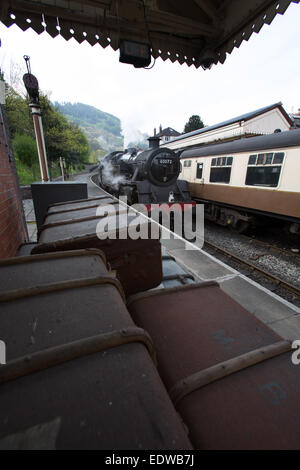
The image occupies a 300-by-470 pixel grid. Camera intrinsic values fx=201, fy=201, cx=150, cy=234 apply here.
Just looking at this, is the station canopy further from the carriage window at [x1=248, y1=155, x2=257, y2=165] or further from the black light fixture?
the carriage window at [x1=248, y1=155, x2=257, y2=165]

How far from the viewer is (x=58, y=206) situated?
311cm

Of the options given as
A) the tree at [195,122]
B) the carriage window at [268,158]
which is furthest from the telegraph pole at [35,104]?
the tree at [195,122]

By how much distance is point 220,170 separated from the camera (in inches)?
345

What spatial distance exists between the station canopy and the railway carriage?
3994 mm

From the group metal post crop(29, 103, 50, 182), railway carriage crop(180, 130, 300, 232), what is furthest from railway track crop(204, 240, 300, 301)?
metal post crop(29, 103, 50, 182)

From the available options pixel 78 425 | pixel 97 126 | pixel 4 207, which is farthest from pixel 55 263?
pixel 97 126

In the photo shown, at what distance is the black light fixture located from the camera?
3.01 m

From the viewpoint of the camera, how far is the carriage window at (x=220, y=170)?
8.28 metres

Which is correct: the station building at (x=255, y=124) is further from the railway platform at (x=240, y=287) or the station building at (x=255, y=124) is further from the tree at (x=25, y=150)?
the railway platform at (x=240, y=287)

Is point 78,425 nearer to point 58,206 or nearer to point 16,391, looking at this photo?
point 16,391

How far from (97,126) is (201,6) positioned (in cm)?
15851

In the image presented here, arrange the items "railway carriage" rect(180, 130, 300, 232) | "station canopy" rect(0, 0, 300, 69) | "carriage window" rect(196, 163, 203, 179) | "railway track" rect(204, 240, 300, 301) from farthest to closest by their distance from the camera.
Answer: "carriage window" rect(196, 163, 203, 179) → "railway carriage" rect(180, 130, 300, 232) → "railway track" rect(204, 240, 300, 301) → "station canopy" rect(0, 0, 300, 69)

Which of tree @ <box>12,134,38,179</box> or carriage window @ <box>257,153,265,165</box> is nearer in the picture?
carriage window @ <box>257,153,265,165</box>

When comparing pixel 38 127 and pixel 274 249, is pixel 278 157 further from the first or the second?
pixel 38 127
